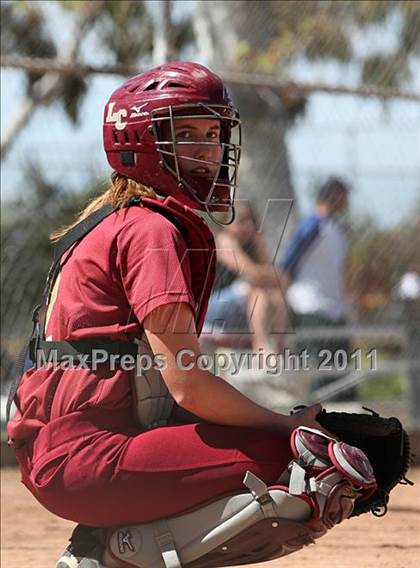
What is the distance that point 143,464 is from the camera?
11.1 feet

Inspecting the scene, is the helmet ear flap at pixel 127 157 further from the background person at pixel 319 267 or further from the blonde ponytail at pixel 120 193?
the background person at pixel 319 267

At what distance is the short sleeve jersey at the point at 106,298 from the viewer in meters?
3.38

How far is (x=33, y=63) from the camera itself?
7.24m

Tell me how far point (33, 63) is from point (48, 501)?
421cm

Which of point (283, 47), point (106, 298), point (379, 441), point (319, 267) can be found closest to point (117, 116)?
point (106, 298)

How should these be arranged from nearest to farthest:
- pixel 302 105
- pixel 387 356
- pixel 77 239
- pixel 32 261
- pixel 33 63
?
1. pixel 77 239
2. pixel 33 63
3. pixel 32 261
4. pixel 302 105
5. pixel 387 356

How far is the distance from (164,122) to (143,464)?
38.7 inches

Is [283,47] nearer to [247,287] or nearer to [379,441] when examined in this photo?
[247,287]

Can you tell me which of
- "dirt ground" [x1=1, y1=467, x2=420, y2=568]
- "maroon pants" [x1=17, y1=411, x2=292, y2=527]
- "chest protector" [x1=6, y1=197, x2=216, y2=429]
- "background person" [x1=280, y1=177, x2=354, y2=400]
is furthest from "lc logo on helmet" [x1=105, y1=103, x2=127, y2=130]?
"background person" [x1=280, y1=177, x2=354, y2=400]

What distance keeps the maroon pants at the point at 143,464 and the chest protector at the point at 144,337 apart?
0.12m

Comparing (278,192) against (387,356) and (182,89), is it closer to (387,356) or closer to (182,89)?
(387,356)

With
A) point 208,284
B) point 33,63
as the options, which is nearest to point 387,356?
point 33,63

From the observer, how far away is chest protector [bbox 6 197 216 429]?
11.4 feet

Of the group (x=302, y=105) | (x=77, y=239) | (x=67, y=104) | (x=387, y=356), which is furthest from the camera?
(x=387, y=356)
